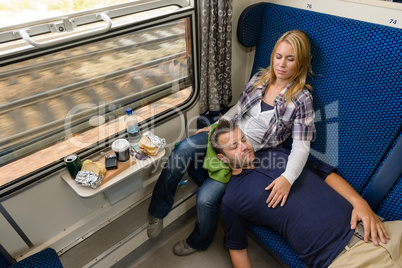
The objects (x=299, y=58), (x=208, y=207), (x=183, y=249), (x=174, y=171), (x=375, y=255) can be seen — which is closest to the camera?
(x=375, y=255)

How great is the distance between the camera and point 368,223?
1.38 m

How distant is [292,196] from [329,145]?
0.50 m

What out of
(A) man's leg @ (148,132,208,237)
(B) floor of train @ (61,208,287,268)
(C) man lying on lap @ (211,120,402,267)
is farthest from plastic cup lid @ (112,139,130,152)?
(B) floor of train @ (61,208,287,268)

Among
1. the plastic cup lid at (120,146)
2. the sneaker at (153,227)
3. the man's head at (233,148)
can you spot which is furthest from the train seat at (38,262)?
the man's head at (233,148)

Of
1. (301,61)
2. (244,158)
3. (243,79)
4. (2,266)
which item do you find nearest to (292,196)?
(244,158)

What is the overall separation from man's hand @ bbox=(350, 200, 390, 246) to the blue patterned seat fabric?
7.3 inches

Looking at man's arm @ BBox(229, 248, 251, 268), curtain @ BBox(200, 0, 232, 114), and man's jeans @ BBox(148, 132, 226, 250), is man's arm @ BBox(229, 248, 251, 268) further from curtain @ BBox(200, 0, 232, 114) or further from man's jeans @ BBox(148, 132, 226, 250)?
curtain @ BBox(200, 0, 232, 114)

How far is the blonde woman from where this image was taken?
1.64 m

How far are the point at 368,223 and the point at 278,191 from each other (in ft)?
1.57

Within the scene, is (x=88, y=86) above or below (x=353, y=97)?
below

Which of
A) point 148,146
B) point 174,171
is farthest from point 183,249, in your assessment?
point 148,146

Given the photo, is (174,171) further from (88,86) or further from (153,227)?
(88,86)

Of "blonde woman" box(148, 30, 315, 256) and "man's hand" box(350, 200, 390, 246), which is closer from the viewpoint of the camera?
"man's hand" box(350, 200, 390, 246)

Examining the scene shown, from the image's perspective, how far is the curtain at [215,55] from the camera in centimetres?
182
